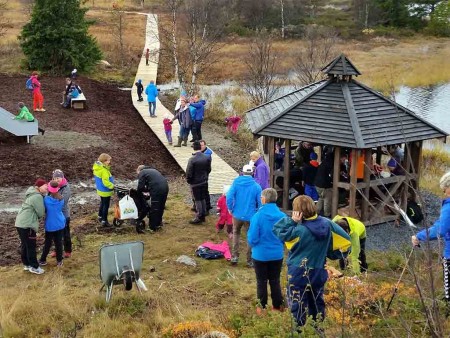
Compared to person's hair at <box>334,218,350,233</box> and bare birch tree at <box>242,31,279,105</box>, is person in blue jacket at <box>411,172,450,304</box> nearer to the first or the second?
person's hair at <box>334,218,350,233</box>

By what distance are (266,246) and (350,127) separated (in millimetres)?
4554

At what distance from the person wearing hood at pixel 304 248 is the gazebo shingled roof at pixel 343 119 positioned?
4588 millimetres

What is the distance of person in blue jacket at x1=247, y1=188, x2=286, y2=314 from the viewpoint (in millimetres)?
6562

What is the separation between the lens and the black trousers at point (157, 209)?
10.1 m

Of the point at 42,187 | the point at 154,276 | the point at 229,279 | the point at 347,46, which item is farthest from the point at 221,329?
the point at 347,46

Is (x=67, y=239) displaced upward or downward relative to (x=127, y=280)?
downward

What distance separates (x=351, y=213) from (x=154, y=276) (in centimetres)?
412

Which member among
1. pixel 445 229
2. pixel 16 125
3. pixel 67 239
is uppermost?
pixel 445 229

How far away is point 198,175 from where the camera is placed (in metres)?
10.6

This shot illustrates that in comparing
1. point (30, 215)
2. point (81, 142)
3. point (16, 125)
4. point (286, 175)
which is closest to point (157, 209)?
point (30, 215)

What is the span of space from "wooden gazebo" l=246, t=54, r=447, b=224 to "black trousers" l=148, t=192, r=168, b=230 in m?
2.32

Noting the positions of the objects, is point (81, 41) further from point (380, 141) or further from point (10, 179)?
point (380, 141)

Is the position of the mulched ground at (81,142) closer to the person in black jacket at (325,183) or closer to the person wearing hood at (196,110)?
the person wearing hood at (196,110)

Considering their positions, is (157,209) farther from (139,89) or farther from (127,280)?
(139,89)
